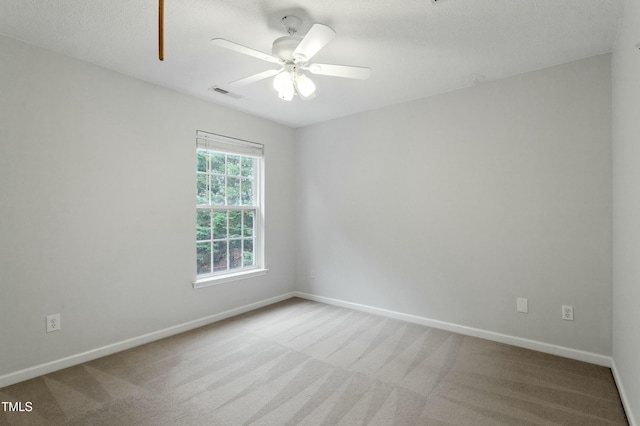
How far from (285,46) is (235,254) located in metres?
2.61

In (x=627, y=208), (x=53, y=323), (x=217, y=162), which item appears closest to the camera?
(x=627, y=208)

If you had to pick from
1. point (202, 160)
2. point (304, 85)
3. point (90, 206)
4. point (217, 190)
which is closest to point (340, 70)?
point (304, 85)

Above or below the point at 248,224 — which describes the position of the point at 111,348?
below

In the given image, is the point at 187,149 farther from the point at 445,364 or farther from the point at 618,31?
the point at 618,31

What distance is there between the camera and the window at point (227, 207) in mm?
3605

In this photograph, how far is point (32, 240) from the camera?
2.39 meters

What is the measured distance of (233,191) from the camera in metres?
3.96

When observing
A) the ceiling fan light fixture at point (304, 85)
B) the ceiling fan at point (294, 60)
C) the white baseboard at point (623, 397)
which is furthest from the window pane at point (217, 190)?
the white baseboard at point (623, 397)

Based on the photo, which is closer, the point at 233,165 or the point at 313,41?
the point at 313,41

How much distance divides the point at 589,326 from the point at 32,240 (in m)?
4.36

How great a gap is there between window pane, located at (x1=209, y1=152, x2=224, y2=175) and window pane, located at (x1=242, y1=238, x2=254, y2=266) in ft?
3.03

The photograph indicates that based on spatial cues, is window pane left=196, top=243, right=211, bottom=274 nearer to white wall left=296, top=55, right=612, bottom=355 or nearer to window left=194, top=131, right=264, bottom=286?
window left=194, top=131, right=264, bottom=286

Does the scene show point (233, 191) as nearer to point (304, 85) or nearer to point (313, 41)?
point (304, 85)

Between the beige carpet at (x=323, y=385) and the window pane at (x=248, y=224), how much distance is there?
1.34 metres
